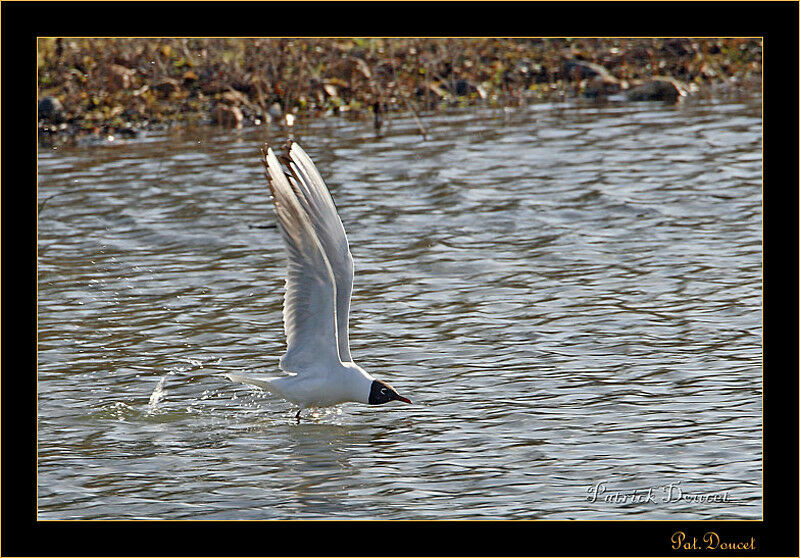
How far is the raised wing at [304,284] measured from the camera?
26.4 ft

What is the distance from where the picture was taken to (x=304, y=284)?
817 cm

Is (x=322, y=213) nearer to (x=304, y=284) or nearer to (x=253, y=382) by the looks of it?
(x=304, y=284)

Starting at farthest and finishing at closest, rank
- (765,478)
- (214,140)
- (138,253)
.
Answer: (214,140) < (138,253) < (765,478)

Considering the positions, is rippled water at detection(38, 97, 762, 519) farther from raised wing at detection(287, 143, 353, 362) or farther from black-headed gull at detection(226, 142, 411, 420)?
raised wing at detection(287, 143, 353, 362)

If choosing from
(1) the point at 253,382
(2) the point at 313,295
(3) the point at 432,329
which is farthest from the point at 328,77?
(2) the point at 313,295

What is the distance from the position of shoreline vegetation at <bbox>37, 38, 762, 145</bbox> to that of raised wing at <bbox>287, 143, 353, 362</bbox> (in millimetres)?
10316

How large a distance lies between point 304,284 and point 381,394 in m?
1.06

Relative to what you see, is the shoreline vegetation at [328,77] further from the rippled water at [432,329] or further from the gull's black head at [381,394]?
the gull's black head at [381,394]

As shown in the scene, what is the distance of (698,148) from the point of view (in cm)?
1758

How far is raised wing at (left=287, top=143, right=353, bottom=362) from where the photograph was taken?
26.6 feet

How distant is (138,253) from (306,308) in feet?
18.8

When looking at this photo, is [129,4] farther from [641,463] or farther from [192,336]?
[641,463]
